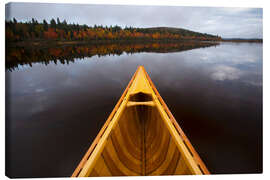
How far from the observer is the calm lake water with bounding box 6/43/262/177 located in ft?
3.79

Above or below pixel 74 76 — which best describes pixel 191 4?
above

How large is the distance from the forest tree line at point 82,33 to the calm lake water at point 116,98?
29 centimetres

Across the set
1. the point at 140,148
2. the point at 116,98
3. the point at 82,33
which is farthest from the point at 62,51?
the point at 140,148

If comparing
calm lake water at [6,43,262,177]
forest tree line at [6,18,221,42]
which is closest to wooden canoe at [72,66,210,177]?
calm lake water at [6,43,262,177]

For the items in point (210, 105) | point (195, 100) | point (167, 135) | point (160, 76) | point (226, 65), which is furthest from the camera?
point (160, 76)

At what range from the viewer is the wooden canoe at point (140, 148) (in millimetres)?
772

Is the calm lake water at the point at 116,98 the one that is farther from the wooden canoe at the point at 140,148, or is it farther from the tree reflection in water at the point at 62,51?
the wooden canoe at the point at 140,148

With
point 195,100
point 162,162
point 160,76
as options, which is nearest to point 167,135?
point 162,162

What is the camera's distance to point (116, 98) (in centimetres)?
237

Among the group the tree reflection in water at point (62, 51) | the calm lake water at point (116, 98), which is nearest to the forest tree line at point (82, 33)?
the tree reflection in water at point (62, 51)

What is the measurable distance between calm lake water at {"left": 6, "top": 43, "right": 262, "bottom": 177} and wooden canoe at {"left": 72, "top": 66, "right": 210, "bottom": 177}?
65 centimetres

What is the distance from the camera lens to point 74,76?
2338mm

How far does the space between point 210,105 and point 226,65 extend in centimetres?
63
